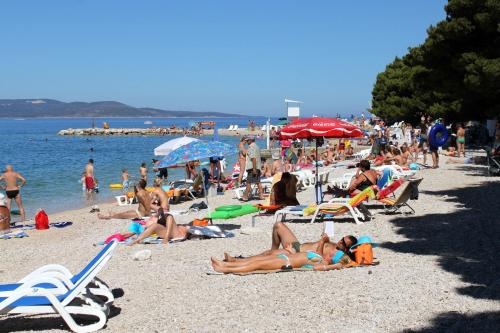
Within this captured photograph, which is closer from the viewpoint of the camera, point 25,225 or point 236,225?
point 236,225

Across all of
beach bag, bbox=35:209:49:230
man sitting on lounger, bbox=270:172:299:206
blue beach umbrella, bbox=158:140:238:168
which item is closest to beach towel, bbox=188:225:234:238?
man sitting on lounger, bbox=270:172:299:206

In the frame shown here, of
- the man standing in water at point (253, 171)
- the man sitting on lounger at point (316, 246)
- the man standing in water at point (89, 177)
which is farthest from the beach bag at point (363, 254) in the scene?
the man standing in water at point (89, 177)

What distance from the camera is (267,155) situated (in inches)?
1164

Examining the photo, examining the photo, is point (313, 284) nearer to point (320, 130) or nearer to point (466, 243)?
point (466, 243)

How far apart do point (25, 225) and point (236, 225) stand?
216 inches

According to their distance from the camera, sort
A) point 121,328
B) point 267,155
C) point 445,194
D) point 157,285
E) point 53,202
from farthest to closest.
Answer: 1. point 267,155
2. point 53,202
3. point 445,194
4. point 157,285
5. point 121,328

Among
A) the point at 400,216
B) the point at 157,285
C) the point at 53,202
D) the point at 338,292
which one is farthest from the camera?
the point at 53,202

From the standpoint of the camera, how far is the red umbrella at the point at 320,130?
1088cm

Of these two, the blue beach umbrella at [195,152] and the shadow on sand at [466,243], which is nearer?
the shadow on sand at [466,243]

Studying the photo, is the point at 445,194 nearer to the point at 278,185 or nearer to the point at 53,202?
the point at 278,185

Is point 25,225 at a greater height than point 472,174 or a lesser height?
lesser

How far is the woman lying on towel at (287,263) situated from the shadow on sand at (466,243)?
44.8 inches

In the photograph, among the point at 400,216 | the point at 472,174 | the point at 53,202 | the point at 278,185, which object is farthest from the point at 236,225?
the point at 53,202

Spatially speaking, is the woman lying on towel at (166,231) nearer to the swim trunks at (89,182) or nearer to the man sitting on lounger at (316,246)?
the man sitting on lounger at (316,246)
